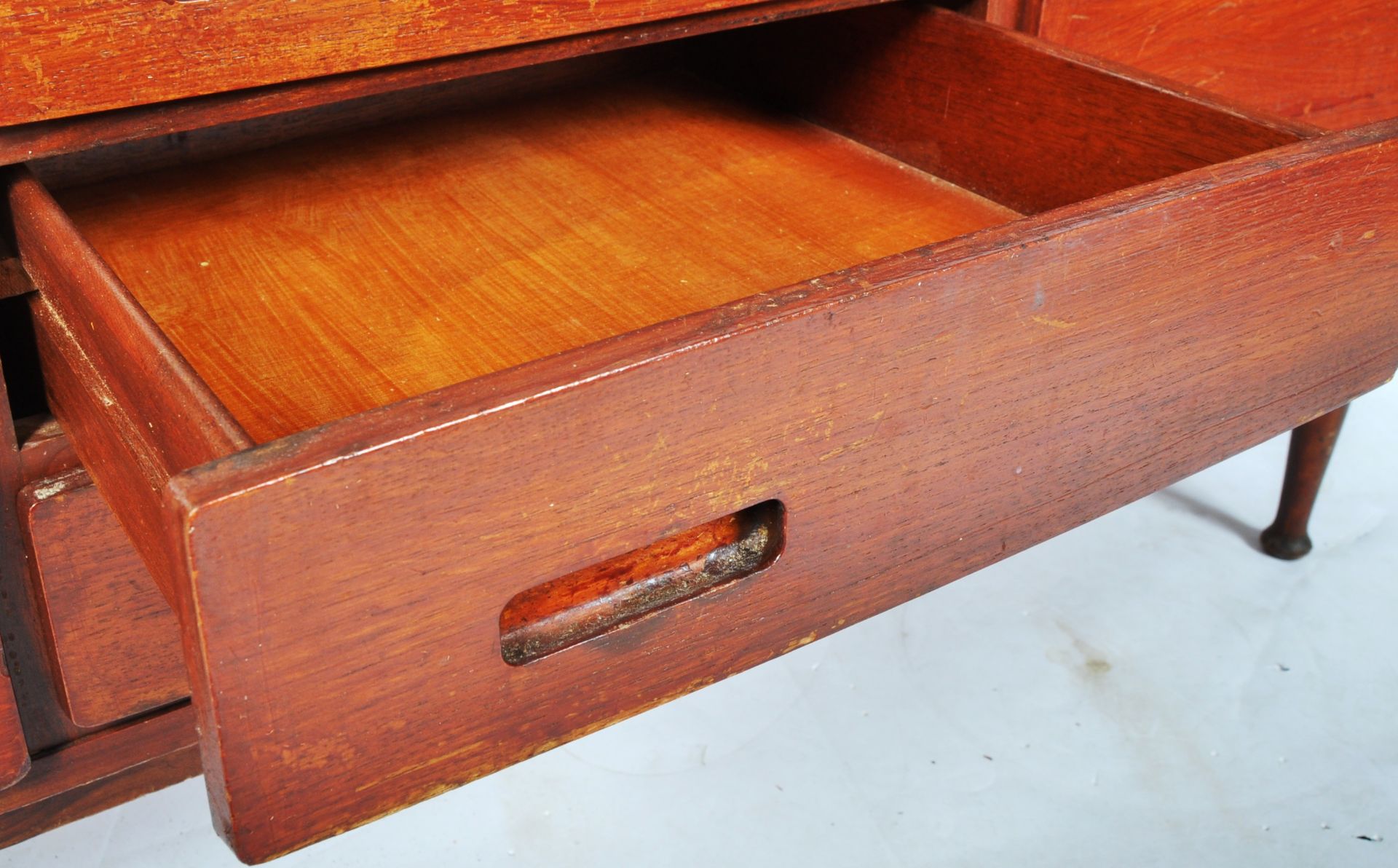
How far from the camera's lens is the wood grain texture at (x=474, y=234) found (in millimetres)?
612

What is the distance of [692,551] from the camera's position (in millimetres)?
518

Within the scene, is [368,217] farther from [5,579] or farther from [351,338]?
[5,579]

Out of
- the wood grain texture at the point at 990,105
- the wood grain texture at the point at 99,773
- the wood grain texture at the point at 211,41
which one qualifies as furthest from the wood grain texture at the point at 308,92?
the wood grain texture at the point at 99,773

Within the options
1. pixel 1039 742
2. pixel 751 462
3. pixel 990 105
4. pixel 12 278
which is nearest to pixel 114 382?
pixel 12 278

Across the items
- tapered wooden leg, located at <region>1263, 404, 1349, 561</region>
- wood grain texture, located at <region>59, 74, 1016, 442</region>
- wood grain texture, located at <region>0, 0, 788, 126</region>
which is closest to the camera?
wood grain texture, located at <region>0, 0, 788, 126</region>

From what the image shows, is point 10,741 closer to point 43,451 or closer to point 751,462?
point 43,451

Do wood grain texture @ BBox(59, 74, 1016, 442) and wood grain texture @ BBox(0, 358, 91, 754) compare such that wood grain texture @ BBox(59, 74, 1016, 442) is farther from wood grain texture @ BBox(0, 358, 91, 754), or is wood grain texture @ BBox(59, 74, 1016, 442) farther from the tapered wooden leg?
the tapered wooden leg

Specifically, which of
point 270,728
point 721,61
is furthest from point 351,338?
point 721,61

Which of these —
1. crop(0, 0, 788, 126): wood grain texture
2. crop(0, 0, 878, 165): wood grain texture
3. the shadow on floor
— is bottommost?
the shadow on floor

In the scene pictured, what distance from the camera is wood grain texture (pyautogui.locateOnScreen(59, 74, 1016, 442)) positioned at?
0.61 meters

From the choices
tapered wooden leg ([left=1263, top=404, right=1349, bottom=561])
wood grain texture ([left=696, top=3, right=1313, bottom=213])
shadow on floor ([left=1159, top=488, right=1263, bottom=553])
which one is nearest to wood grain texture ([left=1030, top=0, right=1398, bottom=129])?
wood grain texture ([left=696, top=3, right=1313, bottom=213])

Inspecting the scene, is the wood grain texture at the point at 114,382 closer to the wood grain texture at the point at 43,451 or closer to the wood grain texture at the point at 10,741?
the wood grain texture at the point at 43,451

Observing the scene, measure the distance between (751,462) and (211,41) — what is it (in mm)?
270

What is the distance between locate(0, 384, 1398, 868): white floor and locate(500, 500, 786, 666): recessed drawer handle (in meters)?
0.40
